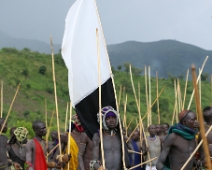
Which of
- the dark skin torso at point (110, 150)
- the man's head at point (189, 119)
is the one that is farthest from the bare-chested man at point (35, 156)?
the man's head at point (189, 119)

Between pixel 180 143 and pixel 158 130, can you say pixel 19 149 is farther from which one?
pixel 158 130

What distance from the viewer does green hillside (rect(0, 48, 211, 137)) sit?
156 feet

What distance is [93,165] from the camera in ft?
24.8

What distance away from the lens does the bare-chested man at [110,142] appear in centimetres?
777

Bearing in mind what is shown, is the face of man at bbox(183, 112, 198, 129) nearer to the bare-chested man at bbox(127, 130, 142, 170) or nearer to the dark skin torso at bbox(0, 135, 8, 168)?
the dark skin torso at bbox(0, 135, 8, 168)

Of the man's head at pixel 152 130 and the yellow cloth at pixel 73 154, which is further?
the man's head at pixel 152 130

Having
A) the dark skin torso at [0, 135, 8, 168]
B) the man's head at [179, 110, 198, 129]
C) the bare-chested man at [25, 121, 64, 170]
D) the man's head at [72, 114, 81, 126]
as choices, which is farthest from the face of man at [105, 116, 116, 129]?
the dark skin torso at [0, 135, 8, 168]

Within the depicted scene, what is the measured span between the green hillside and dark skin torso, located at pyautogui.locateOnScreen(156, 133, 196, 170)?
3495 centimetres

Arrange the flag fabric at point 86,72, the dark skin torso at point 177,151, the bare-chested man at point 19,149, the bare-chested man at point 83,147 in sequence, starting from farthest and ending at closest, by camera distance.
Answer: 1. the bare-chested man at point 83,147
2. the bare-chested man at point 19,149
3. the flag fabric at point 86,72
4. the dark skin torso at point 177,151

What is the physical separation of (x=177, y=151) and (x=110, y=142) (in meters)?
1.03

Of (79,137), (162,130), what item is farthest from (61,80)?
(79,137)

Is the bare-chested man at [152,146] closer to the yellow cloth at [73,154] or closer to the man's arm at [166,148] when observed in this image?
the yellow cloth at [73,154]

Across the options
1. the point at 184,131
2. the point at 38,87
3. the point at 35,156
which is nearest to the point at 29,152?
the point at 35,156

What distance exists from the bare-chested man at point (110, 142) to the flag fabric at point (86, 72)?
1.89 feet
